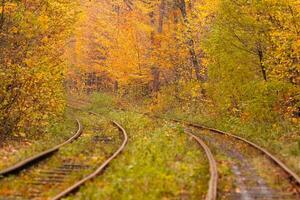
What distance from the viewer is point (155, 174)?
11.3 meters

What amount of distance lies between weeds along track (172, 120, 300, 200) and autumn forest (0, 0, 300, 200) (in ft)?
0.10

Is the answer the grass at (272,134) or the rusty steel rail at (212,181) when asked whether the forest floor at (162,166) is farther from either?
the rusty steel rail at (212,181)

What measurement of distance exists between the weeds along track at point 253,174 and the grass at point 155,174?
1.94 feet

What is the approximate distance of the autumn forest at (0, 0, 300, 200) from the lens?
420 inches

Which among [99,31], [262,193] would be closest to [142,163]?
[262,193]

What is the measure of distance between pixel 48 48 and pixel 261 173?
12.3m

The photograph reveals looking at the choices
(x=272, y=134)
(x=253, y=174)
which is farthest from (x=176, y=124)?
(x=253, y=174)

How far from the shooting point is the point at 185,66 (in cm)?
3722

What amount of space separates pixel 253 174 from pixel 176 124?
11292 millimetres

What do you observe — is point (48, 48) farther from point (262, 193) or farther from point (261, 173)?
point (262, 193)

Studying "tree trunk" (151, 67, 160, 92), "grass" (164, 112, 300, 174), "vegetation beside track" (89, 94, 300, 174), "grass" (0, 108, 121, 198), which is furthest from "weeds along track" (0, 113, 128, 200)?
"tree trunk" (151, 67, 160, 92)

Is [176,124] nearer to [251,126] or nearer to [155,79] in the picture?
[251,126]

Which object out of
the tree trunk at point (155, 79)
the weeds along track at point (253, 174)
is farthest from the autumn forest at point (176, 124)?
the tree trunk at point (155, 79)

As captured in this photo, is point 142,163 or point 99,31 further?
point 99,31
